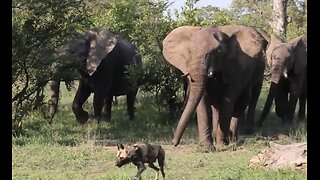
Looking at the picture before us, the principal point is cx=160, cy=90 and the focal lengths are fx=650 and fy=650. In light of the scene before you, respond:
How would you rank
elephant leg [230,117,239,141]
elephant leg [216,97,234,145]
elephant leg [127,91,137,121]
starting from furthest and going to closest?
elephant leg [127,91,137,121] < elephant leg [230,117,239,141] < elephant leg [216,97,234,145]

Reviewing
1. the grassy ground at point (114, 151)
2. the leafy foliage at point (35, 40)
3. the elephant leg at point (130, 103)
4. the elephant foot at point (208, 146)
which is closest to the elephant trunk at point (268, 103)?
the grassy ground at point (114, 151)

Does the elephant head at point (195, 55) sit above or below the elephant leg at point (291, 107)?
above

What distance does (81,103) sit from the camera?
15.8m

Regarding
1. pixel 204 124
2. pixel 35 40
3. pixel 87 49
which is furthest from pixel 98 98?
pixel 204 124

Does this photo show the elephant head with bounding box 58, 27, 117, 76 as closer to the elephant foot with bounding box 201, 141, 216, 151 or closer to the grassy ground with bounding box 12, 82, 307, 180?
the grassy ground with bounding box 12, 82, 307, 180

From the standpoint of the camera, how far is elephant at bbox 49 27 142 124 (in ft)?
49.8

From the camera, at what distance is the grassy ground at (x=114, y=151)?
8352mm

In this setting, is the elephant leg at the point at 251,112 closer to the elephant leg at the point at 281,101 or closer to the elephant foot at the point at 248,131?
the elephant foot at the point at 248,131

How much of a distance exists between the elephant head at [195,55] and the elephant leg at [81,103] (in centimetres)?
391

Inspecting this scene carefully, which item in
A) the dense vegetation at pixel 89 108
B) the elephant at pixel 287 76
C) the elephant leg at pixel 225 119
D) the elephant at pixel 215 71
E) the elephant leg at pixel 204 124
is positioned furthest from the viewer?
the elephant at pixel 287 76

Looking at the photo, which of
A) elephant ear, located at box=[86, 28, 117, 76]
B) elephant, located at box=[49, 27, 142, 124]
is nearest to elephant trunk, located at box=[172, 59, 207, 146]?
elephant, located at box=[49, 27, 142, 124]
